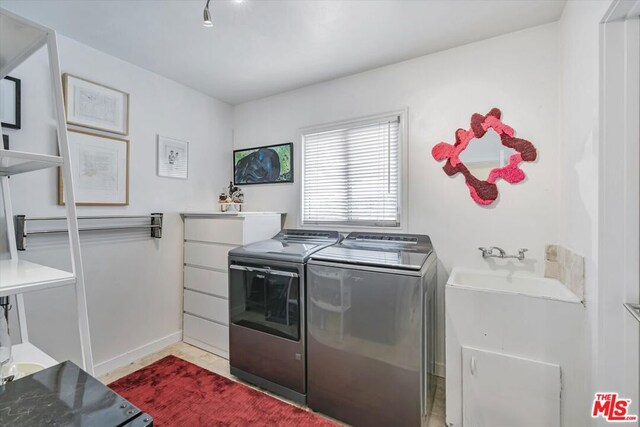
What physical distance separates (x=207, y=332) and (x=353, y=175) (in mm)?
1969

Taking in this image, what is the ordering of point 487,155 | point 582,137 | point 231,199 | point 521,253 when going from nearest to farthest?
point 582,137, point 521,253, point 487,155, point 231,199

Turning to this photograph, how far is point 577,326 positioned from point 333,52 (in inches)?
92.0

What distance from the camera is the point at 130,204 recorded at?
241cm

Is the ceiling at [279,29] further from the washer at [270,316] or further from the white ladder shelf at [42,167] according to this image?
the washer at [270,316]

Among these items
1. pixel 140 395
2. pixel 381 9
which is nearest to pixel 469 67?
pixel 381 9

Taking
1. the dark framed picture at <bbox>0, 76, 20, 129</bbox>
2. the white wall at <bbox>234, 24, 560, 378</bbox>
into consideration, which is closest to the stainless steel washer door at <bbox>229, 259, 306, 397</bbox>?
the white wall at <bbox>234, 24, 560, 378</bbox>

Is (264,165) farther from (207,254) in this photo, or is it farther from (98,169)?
(98,169)

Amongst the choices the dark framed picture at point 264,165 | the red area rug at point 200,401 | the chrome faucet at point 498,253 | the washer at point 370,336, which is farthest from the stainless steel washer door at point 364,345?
the dark framed picture at point 264,165

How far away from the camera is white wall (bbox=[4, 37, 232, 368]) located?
1.90 meters

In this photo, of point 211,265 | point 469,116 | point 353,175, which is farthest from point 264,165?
point 469,116

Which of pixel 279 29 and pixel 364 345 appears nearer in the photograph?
pixel 364 345

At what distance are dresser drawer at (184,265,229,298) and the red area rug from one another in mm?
625

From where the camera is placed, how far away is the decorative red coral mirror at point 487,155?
197 cm

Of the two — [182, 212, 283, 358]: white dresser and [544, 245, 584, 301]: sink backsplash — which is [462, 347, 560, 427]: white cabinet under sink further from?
[182, 212, 283, 358]: white dresser
